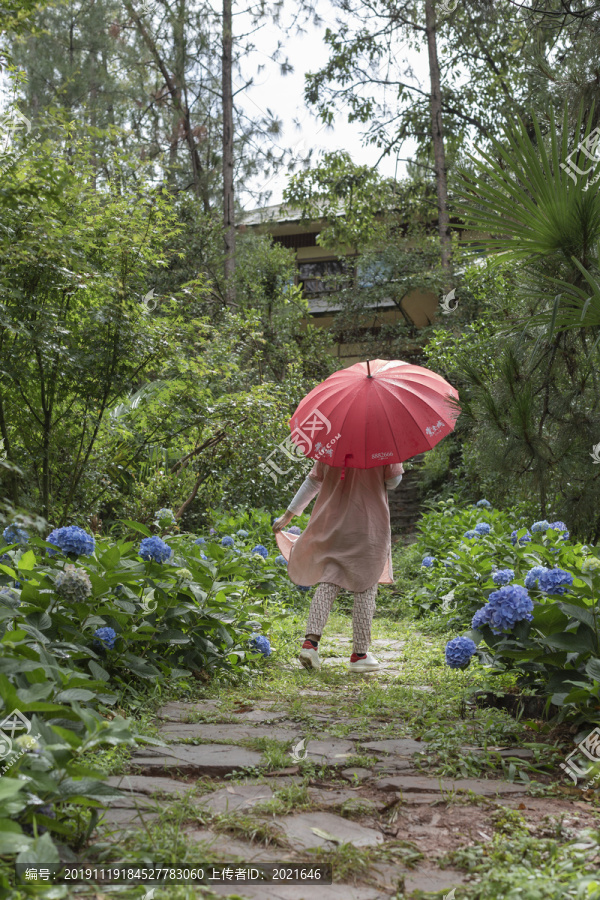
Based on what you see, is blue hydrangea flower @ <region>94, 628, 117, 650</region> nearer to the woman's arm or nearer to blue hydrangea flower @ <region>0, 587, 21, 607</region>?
blue hydrangea flower @ <region>0, 587, 21, 607</region>

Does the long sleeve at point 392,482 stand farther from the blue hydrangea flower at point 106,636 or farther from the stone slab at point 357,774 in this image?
the stone slab at point 357,774

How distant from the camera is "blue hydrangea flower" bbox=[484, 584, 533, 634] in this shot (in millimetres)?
2807

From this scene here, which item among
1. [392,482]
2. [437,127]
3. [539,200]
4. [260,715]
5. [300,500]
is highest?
[437,127]

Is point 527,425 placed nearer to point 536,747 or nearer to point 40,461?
point 536,747

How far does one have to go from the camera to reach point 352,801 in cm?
214

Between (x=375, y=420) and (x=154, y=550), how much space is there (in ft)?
5.70

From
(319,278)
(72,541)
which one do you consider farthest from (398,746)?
(319,278)

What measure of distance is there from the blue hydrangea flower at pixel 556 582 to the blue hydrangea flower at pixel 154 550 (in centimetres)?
160

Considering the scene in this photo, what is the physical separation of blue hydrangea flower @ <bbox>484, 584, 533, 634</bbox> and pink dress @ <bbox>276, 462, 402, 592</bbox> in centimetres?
168

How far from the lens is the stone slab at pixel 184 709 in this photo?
3003mm

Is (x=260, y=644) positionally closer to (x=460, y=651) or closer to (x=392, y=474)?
(x=460, y=651)

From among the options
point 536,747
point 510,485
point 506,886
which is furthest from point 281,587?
point 506,886

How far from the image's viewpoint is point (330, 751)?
2.64m

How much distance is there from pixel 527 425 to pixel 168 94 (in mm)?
17481
